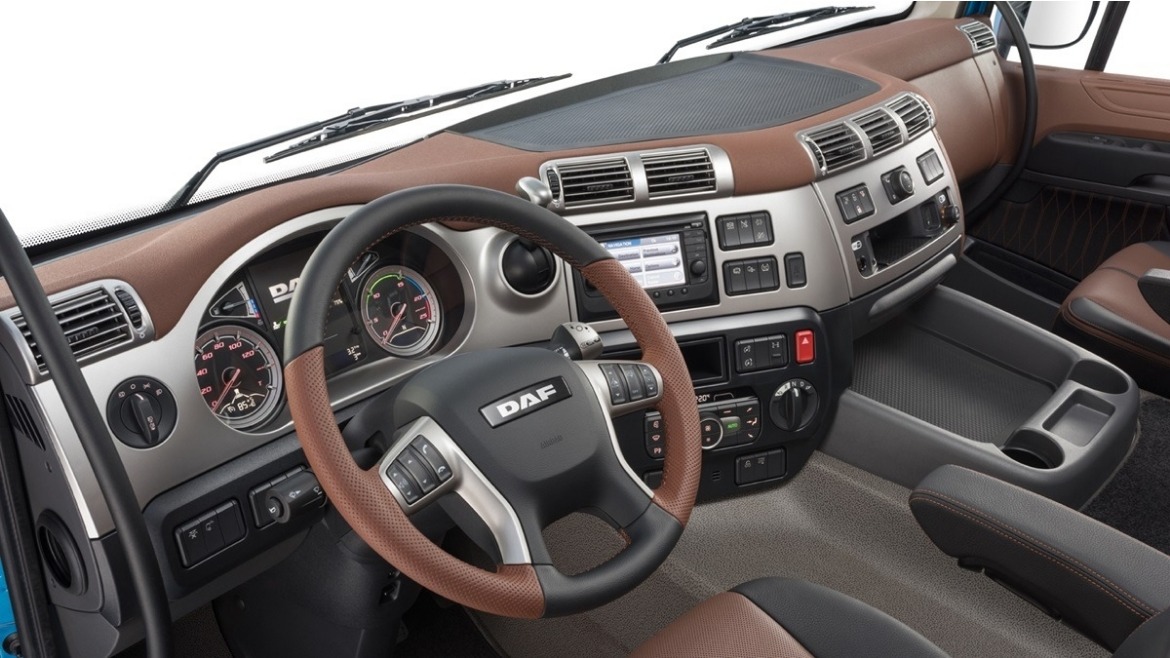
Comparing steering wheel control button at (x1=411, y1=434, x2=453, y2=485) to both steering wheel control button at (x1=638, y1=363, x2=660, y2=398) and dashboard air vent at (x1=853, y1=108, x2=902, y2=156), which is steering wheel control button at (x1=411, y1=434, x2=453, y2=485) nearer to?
steering wheel control button at (x1=638, y1=363, x2=660, y2=398)

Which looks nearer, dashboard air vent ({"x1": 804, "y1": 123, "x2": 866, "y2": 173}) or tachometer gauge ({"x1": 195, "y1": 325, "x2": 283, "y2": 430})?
tachometer gauge ({"x1": 195, "y1": 325, "x2": 283, "y2": 430})

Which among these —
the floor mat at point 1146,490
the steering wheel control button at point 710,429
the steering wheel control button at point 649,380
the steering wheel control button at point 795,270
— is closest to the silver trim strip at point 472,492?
the steering wheel control button at point 649,380

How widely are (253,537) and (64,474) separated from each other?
0.91ft

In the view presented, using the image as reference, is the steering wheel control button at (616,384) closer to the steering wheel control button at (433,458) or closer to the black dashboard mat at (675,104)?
the steering wheel control button at (433,458)

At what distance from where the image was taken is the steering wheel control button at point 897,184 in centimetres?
204

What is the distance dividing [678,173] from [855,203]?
0.42m

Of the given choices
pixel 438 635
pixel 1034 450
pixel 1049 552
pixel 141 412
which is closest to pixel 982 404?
pixel 1034 450

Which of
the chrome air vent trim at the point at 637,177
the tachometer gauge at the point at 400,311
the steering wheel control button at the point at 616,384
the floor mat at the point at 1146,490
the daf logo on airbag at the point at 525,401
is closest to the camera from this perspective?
the daf logo on airbag at the point at 525,401

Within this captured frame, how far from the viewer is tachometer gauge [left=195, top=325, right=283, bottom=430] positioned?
1322 millimetres

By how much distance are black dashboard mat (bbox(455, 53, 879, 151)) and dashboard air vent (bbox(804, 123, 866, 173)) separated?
8 centimetres

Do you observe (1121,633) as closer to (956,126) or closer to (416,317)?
(416,317)

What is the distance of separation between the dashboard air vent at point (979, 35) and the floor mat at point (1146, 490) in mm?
1118

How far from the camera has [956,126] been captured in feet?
8.98

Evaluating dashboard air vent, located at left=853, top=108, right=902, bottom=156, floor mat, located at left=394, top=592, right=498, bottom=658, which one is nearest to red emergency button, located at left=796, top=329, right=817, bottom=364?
dashboard air vent, located at left=853, top=108, right=902, bottom=156
